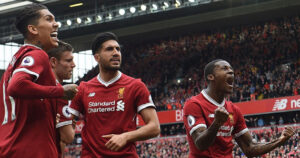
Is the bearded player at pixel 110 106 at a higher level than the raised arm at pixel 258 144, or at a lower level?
higher

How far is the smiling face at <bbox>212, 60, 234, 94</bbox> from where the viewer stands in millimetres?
6483

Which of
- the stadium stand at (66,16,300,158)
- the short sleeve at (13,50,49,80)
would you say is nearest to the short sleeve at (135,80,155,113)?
the short sleeve at (13,50,49,80)

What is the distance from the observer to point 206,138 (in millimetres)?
5609

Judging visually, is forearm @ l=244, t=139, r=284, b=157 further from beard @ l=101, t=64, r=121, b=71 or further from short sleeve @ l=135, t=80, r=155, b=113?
beard @ l=101, t=64, r=121, b=71

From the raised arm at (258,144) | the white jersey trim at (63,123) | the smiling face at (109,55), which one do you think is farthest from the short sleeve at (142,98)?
the raised arm at (258,144)

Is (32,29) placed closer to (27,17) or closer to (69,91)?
(27,17)

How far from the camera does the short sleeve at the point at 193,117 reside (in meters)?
6.05

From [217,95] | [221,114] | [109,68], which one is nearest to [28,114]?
[109,68]

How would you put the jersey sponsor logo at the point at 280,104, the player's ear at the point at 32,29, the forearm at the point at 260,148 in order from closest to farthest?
the player's ear at the point at 32,29, the forearm at the point at 260,148, the jersey sponsor logo at the point at 280,104

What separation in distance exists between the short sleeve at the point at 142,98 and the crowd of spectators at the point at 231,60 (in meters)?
20.9

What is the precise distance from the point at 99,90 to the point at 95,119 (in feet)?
1.15

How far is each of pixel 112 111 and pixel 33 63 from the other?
1463mm

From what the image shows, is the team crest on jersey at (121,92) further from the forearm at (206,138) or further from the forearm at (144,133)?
the forearm at (206,138)

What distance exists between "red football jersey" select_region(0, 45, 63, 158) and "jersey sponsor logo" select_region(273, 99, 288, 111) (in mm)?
22162
